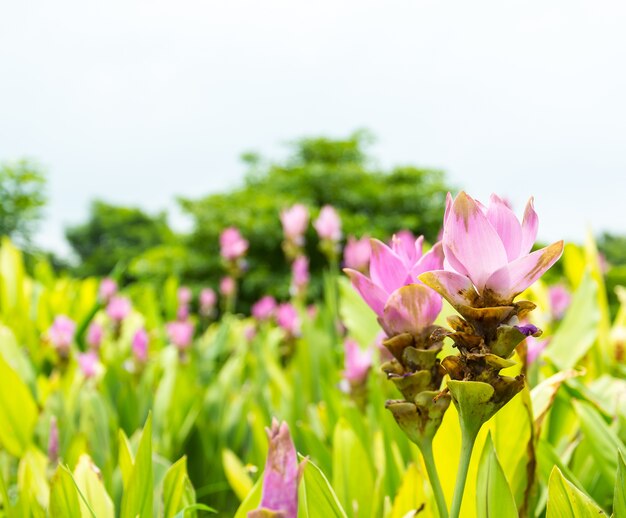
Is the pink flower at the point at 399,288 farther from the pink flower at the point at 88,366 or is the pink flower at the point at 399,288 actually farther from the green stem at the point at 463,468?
the pink flower at the point at 88,366

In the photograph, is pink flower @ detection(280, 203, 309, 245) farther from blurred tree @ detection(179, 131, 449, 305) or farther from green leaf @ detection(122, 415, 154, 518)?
blurred tree @ detection(179, 131, 449, 305)

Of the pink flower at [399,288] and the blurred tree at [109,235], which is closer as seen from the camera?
the pink flower at [399,288]

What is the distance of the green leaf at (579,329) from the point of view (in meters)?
1.26

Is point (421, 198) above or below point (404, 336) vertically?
below

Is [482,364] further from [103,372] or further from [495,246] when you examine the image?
[103,372]

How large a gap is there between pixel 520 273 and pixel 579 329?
0.93 meters

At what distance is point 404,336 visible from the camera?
22.8 inches

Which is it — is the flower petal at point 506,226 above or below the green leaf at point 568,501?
above

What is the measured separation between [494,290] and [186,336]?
93.8 inches

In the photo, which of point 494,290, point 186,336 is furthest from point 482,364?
Result: point 186,336

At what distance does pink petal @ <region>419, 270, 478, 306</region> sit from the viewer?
499 mm

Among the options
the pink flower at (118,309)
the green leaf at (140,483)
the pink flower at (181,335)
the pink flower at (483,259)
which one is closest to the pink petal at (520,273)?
the pink flower at (483,259)

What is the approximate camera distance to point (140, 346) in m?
2.07

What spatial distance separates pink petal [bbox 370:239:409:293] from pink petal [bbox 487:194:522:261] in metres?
0.12
